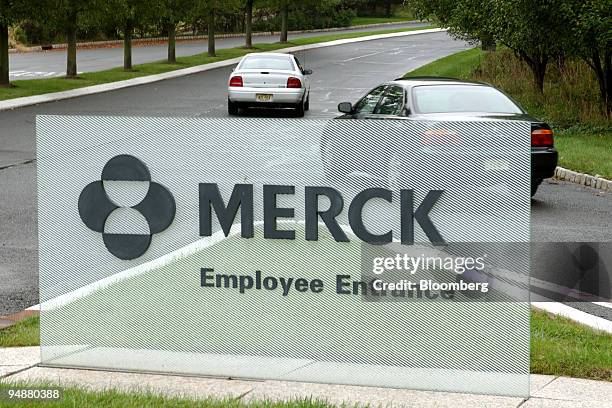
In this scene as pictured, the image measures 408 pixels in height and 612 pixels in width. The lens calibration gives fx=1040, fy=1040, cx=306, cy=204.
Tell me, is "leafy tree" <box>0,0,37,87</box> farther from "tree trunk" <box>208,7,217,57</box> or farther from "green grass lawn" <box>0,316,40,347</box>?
"green grass lawn" <box>0,316,40,347</box>

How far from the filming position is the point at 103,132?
6.73 meters

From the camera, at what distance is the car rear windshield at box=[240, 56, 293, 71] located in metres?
26.3

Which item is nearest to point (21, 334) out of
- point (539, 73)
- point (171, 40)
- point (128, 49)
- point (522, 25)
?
point (522, 25)

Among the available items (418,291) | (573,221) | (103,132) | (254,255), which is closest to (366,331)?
(418,291)

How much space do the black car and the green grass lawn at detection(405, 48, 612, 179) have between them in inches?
98.6

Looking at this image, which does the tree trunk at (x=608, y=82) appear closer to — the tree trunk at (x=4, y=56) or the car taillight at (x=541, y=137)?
the car taillight at (x=541, y=137)

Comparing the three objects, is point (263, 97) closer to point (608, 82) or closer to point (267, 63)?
point (267, 63)

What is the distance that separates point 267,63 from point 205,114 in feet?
7.49

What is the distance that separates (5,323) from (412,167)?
11.4 feet

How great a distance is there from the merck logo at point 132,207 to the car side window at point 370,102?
792cm

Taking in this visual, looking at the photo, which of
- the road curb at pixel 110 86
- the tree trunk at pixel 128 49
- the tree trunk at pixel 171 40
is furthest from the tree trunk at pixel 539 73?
the tree trunk at pixel 171 40

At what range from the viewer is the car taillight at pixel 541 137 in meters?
13.5

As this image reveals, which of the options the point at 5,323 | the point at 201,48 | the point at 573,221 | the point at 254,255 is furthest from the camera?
the point at 201,48

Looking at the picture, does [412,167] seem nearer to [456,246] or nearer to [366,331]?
[456,246]
